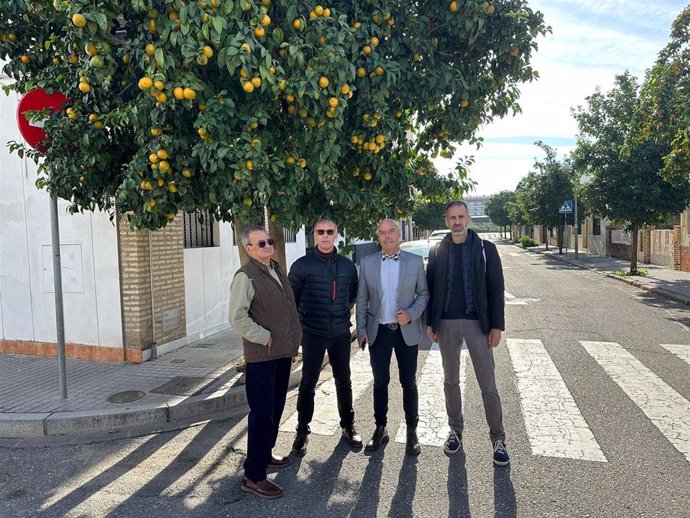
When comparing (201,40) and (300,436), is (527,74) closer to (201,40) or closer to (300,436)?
(201,40)

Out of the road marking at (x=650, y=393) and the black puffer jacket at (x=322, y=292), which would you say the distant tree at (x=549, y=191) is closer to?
the road marking at (x=650, y=393)

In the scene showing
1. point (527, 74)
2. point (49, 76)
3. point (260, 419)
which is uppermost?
point (527, 74)

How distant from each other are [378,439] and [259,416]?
111 cm

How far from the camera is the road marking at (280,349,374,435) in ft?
15.1

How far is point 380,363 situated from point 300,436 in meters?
0.90

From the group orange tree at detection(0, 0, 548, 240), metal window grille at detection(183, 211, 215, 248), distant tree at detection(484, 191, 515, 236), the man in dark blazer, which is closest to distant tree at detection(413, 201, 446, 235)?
distant tree at detection(484, 191, 515, 236)

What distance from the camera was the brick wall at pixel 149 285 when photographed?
22.4 ft

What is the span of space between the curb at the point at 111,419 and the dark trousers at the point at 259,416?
5.53 feet

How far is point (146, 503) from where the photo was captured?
11.1 feet

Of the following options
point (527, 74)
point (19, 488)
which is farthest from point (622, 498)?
point (527, 74)

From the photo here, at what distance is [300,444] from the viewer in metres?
4.07

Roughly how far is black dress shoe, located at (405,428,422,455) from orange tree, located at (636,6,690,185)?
8837 mm

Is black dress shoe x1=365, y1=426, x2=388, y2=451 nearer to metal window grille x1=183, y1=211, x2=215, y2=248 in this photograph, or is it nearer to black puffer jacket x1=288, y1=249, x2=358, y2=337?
black puffer jacket x1=288, y1=249, x2=358, y2=337

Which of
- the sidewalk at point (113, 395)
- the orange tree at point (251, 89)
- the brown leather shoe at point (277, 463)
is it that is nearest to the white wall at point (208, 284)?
the sidewalk at point (113, 395)
